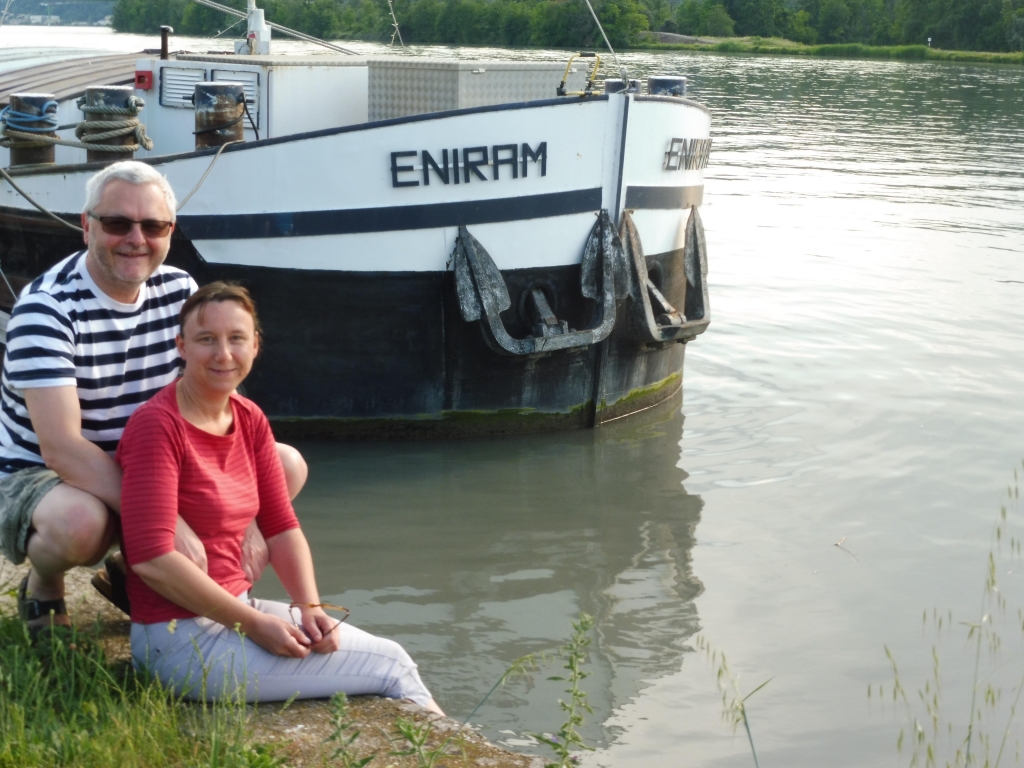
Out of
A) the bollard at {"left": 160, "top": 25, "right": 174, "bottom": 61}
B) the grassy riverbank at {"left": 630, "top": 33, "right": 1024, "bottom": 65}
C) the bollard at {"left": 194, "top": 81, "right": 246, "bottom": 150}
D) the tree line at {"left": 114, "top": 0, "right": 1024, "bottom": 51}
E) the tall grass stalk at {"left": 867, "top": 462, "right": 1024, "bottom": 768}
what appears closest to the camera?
the tall grass stalk at {"left": 867, "top": 462, "right": 1024, "bottom": 768}

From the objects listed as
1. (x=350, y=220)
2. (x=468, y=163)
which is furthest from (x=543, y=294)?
(x=350, y=220)

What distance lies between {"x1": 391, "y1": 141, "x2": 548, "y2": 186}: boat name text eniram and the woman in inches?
98.1

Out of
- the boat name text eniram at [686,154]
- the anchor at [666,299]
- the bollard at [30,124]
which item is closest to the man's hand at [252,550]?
the anchor at [666,299]

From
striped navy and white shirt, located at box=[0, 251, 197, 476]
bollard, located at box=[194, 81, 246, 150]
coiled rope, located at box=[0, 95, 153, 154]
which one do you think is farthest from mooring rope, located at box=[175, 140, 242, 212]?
striped navy and white shirt, located at box=[0, 251, 197, 476]

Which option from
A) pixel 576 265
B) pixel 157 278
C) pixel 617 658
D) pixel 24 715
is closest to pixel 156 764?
pixel 24 715

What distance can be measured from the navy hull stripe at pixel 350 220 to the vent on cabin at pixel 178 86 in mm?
1777

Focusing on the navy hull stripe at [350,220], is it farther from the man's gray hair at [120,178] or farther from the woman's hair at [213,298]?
the woman's hair at [213,298]

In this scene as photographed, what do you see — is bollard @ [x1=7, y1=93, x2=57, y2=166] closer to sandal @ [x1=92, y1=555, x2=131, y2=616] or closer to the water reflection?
the water reflection

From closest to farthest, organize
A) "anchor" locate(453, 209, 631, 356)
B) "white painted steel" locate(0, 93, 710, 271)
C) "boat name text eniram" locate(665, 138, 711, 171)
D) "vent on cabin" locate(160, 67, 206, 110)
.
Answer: "white painted steel" locate(0, 93, 710, 271) → "anchor" locate(453, 209, 631, 356) → "boat name text eniram" locate(665, 138, 711, 171) → "vent on cabin" locate(160, 67, 206, 110)

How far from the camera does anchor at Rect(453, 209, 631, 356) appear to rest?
5.32m

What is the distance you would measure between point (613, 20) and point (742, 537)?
103 ft

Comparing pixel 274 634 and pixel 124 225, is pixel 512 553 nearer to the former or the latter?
pixel 274 634

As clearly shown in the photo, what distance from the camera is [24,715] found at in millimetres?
2553

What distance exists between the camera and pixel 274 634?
2668mm
